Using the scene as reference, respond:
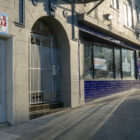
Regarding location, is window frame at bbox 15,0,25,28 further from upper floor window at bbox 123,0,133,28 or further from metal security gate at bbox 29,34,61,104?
upper floor window at bbox 123,0,133,28

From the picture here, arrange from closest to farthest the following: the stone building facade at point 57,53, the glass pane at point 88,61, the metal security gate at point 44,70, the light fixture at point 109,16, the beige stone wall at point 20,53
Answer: the beige stone wall at point 20,53
the stone building facade at point 57,53
the metal security gate at point 44,70
the glass pane at point 88,61
the light fixture at point 109,16

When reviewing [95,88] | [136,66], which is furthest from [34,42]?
[136,66]

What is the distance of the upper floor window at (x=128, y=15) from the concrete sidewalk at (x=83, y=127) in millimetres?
9106

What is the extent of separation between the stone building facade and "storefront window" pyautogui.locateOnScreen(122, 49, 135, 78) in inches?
9.7

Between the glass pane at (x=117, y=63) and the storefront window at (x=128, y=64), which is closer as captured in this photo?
the glass pane at (x=117, y=63)

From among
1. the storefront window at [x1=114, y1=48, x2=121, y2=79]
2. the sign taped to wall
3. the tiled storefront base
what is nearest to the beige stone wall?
the tiled storefront base

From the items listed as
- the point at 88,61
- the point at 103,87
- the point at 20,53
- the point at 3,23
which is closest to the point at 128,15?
the point at 88,61

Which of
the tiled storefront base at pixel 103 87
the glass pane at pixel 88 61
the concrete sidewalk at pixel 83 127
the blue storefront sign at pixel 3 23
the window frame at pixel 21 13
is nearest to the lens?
the concrete sidewalk at pixel 83 127

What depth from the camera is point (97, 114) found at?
707cm

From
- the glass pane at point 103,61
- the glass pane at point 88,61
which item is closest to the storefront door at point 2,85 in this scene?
the glass pane at point 88,61

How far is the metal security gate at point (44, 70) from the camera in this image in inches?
306

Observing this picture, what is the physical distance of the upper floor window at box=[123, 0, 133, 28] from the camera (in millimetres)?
14854

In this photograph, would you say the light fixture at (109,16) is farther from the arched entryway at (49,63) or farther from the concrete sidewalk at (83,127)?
the concrete sidewalk at (83,127)

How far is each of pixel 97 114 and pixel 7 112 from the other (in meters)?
2.91
